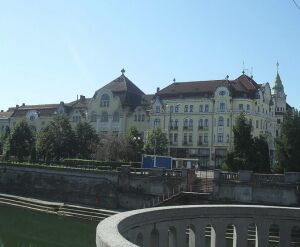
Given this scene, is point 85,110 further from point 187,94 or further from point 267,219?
point 267,219

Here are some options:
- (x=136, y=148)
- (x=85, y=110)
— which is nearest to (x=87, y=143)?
(x=136, y=148)

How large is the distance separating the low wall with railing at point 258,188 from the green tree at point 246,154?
31.3ft

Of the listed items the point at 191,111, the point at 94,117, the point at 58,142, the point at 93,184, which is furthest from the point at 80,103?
the point at 93,184

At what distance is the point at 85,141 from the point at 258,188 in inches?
1450

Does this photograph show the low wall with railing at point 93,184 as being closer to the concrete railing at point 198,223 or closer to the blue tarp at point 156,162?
the blue tarp at point 156,162

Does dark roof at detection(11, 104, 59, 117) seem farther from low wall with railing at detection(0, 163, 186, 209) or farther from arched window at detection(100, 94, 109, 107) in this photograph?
low wall with railing at detection(0, 163, 186, 209)

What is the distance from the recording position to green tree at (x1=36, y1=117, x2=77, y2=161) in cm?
6625

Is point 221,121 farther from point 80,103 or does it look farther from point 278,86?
point 80,103

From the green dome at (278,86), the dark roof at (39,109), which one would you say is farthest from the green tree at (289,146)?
the dark roof at (39,109)

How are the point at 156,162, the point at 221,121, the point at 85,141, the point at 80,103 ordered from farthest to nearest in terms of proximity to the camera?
the point at 80,103 → the point at 221,121 → the point at 85,141 → the point at 156,162

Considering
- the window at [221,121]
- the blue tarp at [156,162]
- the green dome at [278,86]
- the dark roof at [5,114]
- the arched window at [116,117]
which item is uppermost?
the green dome at [278,86]

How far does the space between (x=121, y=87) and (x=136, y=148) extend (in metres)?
24.4

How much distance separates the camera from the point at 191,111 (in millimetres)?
78625

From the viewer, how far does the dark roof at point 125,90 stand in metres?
85.9
